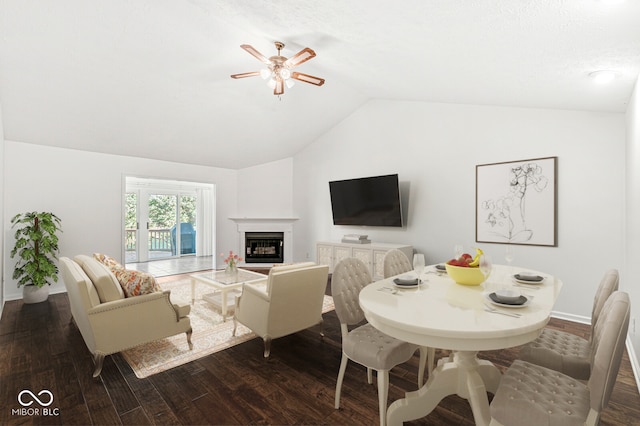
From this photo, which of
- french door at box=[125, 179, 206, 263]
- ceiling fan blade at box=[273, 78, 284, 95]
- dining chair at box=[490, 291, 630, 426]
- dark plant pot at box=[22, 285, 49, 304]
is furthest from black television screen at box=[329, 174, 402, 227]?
dark plant pot at box=[22, 285, 49, 304]

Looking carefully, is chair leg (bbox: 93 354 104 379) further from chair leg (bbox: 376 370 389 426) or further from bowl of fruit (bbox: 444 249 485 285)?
bowl of fruit (bbox: 444 249 485 285)

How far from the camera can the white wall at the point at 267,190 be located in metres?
7.13

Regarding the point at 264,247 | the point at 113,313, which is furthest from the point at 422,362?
the point at 264,247

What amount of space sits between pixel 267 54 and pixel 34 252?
13.8 ft

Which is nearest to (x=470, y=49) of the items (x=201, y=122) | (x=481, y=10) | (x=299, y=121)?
(x=481, y=10)

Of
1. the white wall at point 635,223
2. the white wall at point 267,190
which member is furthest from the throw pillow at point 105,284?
the white wall at point 267,190

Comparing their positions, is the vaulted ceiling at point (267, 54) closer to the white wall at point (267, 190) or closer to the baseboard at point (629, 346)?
the white wall at point (267, 190)

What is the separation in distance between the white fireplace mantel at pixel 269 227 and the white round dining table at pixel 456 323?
4.96 m

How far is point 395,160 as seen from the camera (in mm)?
5188

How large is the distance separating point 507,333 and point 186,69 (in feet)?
13.0

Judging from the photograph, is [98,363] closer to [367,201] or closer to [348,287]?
[348,287]

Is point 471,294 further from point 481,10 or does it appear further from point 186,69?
point 186,69

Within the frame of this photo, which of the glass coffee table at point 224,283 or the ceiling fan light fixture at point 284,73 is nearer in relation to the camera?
the ceiling fan light fixture at point 284,73

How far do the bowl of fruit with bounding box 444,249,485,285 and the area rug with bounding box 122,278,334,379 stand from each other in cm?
209
